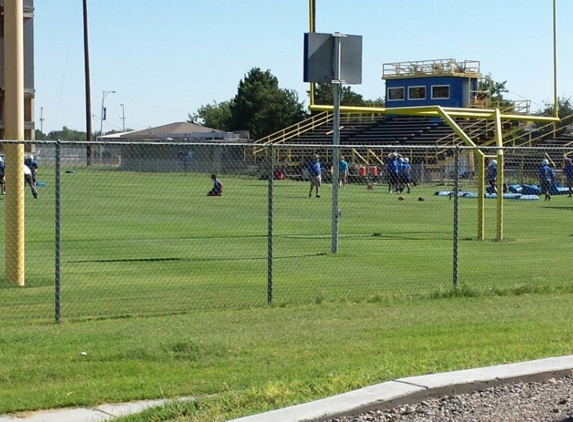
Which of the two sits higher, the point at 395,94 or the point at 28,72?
the point at 395,94

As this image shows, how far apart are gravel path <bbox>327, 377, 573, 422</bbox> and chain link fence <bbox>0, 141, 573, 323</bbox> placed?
16.7ft

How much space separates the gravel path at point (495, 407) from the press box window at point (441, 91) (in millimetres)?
58408

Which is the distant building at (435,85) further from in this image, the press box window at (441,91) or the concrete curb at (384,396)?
the concrete curb at (384,396)

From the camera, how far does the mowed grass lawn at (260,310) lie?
26.1 feet

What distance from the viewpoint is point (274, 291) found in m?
13.3

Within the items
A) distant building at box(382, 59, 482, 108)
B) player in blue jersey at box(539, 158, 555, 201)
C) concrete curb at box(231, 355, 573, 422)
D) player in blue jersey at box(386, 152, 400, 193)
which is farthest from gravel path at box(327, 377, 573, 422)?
distant building at box(382, 59, 482, 108)

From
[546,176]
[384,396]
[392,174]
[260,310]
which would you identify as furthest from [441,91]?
[384,396]

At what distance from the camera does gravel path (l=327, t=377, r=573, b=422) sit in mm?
6441

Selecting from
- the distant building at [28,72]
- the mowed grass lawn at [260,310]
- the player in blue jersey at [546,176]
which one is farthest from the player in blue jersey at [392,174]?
the distant building at [28,72]

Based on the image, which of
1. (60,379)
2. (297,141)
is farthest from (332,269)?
(297,141)

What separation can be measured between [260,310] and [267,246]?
224 inches

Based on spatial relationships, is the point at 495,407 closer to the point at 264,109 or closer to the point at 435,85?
the point at 435,85

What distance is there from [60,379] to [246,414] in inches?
93.6

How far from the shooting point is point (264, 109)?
88750mm
